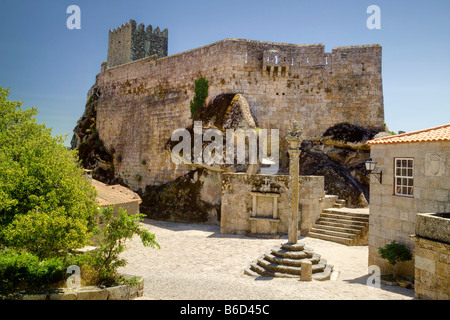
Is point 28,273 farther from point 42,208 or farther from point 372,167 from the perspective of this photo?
point 372,167

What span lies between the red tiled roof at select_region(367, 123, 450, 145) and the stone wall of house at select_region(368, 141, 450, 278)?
14 centimetres

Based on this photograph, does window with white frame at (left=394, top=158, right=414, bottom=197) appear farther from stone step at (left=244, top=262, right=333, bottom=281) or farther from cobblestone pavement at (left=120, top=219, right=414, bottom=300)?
stone step at (left=244, top=262, right=333, bottom=281)

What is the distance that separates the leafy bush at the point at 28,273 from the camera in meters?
8.19

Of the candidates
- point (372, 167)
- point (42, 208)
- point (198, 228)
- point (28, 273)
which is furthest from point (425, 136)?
point (198, 228)

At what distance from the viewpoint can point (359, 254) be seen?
1434 cm

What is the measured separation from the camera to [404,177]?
11.1 metres

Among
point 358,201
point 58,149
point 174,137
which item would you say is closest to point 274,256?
point 58,149

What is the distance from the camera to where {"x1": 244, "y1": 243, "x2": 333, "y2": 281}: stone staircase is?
36.3 feet

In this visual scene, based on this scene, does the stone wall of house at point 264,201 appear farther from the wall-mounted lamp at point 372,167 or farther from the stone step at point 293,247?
the wall-mounted lamp at point 372,167

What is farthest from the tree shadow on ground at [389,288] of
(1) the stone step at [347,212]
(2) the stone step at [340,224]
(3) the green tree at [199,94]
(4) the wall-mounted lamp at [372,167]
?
(3) the green tree at [199,94]

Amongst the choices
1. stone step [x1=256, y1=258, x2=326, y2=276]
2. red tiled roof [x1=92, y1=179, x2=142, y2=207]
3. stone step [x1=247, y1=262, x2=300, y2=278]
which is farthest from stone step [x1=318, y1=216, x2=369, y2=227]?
red tiled roof [x1=92, y1=179, x2=142, y2=207]

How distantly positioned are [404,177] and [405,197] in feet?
2.19

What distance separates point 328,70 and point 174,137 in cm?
1244
